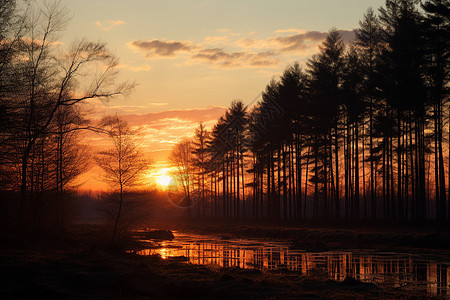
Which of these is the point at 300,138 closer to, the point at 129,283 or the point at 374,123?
the point at 374,123

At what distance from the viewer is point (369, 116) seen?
4128 cm

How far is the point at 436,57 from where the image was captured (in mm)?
32656

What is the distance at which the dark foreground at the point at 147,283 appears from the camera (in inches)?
496

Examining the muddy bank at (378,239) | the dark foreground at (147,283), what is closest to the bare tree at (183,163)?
the muddy bank at (378,239)

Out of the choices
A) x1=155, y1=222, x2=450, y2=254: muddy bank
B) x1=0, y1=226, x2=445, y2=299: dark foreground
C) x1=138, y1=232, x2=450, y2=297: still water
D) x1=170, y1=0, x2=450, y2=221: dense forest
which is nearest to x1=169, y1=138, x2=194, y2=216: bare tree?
x1=170, y1=0, x2=450, y2=221: dense forest

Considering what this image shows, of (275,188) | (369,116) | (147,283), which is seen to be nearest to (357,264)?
(147,283)

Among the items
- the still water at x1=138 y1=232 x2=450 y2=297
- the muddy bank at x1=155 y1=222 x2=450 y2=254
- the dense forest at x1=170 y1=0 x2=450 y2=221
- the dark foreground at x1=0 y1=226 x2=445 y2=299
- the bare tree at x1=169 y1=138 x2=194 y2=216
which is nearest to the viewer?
the dark foreground at x1=0 y1=226 x2=445 y2=299

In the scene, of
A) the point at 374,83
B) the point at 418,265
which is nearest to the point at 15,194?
the point at 418,265

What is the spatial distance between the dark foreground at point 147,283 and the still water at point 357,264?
1304mm

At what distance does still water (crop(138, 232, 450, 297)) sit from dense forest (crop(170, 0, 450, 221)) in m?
12.4

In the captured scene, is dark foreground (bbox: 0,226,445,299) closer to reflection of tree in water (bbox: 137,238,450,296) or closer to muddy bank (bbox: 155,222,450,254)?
reflection of tree in water (bbox: 137,238,450,296)

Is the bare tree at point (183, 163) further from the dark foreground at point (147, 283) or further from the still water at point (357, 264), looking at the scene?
the dark foreground at point (147, 283)

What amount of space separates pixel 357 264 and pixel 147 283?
9.85m

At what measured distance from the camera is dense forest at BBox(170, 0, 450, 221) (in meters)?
33.2
